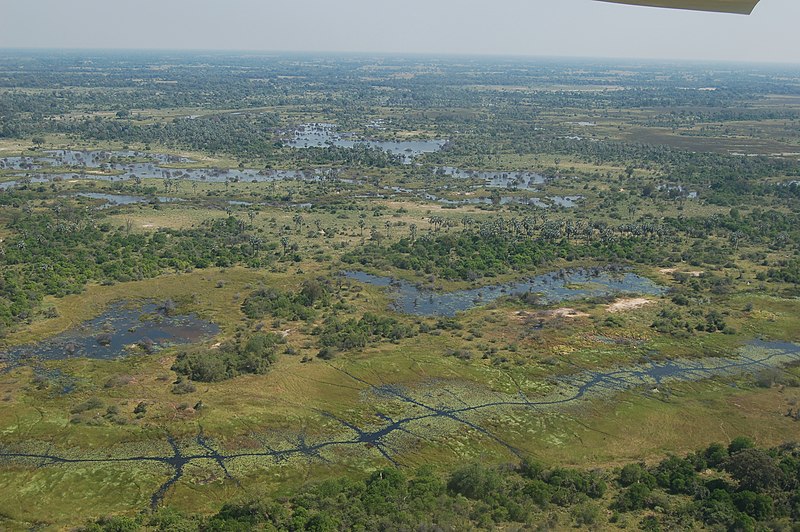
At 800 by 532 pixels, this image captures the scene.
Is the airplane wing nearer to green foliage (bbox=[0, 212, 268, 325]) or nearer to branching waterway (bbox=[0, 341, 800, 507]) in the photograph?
branching waterway (bbox=[0, 341, 800, 507])

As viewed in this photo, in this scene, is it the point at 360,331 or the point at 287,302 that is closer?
the point at 360,331

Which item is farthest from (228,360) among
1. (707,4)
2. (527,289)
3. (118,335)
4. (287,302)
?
(707,4)

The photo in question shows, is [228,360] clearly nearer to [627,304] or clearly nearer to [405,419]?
[405,419]

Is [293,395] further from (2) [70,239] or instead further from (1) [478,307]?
(2) [70,239]

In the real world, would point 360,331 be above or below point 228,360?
below

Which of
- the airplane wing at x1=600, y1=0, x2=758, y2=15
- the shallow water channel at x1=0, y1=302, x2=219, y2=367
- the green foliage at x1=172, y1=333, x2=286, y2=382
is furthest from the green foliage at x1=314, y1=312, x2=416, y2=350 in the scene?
the airplane wing at x1=600, y1=0, x2=758, y2=15

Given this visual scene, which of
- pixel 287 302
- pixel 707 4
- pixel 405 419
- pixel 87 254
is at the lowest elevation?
pixel 405 419

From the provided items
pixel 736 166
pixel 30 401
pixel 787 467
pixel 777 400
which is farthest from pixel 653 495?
pixel 736 166
